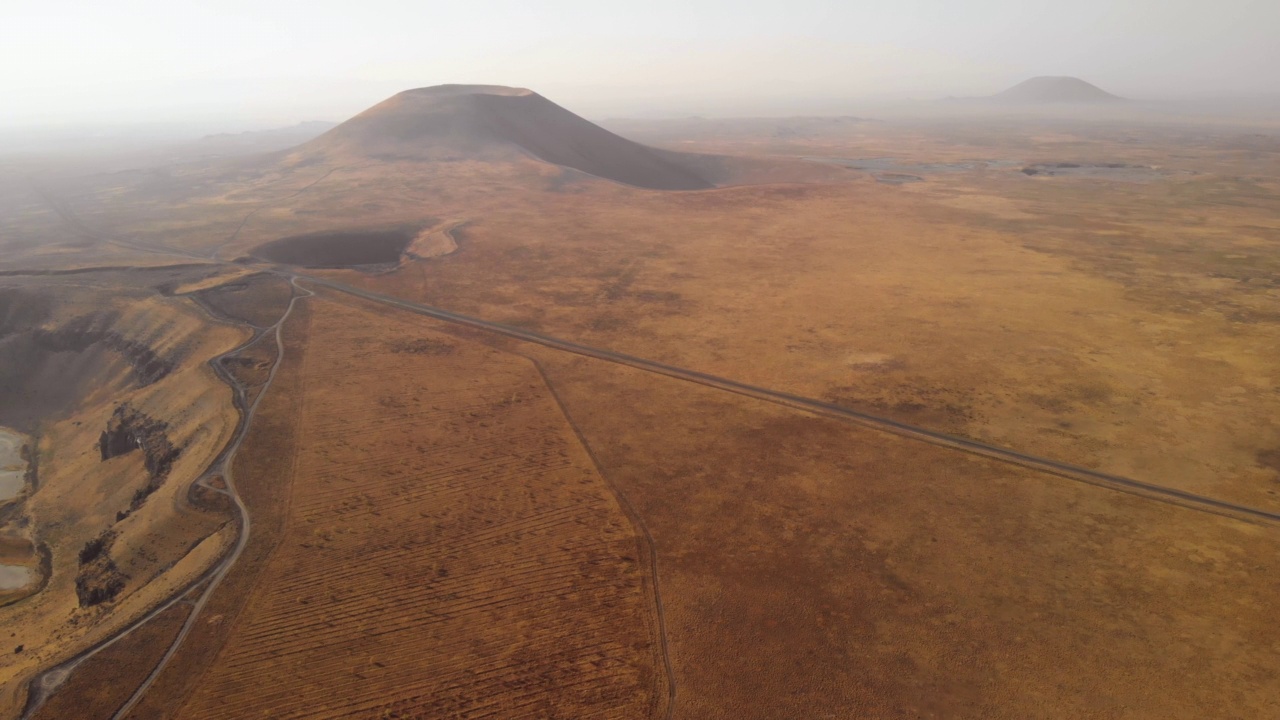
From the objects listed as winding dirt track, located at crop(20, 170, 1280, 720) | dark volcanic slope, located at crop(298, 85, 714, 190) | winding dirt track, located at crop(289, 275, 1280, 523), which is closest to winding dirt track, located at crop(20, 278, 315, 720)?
winding dirt track, located at crop(20, 170, 1280, 720)

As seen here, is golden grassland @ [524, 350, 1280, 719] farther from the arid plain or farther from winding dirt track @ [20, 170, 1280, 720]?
winding dirt track @ [20, 170, 1280, 720]

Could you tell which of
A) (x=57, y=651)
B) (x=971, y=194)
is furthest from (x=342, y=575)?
(x=971, y=194)

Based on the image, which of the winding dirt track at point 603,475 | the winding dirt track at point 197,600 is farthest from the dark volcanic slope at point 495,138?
the winding dirt track at point 197,600

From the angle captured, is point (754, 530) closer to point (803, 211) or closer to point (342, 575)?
point (342, 575)

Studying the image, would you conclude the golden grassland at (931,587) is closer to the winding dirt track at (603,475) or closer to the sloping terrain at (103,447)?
the winding dirt track at (603,475)

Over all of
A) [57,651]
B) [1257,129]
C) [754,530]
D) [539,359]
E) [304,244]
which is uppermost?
[1257,129]

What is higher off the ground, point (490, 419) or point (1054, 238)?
point (1054, 238)
